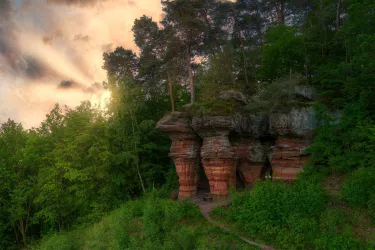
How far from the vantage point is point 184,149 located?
21.9 meters

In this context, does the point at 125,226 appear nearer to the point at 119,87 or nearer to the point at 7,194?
the point at 119,87

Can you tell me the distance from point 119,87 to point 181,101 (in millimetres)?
8264

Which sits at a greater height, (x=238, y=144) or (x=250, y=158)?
(x=238, y=144)

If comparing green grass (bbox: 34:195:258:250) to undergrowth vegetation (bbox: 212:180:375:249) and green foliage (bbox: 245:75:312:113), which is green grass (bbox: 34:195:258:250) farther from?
green foliage (bbox: 245:75:312:113)

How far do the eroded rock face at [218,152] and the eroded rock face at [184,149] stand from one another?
141 centimetres

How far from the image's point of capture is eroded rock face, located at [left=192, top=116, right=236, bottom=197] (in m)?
19.9

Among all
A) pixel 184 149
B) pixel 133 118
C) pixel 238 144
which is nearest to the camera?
pixel 184 149

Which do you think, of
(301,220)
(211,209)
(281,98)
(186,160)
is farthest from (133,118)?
(301,220)

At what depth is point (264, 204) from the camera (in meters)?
14.1

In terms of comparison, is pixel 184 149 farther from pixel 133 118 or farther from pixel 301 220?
pixel 301 220

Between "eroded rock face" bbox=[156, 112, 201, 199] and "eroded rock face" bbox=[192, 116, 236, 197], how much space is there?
141 cm

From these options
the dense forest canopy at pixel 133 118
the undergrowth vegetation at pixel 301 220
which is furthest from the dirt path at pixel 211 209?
the dense forest canopy at pixel 133 118

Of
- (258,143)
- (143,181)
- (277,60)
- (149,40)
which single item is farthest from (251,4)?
(143,181)

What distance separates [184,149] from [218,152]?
11.1 feet
